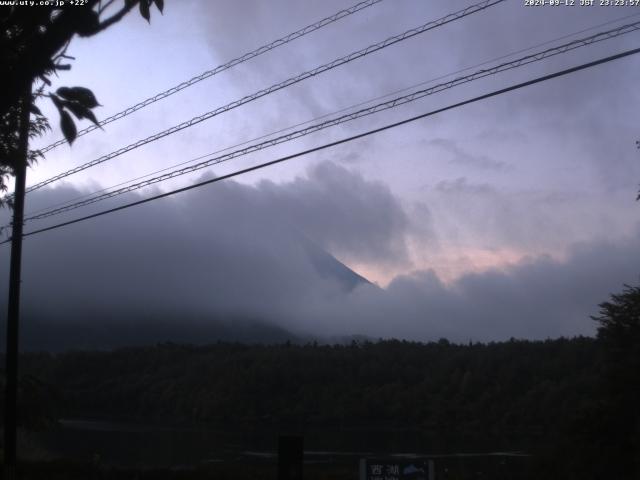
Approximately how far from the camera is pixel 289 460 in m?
13.1

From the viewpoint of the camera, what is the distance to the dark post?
1301cm

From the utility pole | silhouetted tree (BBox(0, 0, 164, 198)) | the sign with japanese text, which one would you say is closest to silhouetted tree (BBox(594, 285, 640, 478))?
the sign with japanese text

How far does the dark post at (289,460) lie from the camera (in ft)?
42.7

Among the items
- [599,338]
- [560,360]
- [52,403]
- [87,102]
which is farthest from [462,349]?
[87,102]

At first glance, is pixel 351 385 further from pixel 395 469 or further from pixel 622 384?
pixel 395 469

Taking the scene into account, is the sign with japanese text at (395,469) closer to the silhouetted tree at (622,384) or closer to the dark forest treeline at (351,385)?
the silhouetted tree at (622,384)

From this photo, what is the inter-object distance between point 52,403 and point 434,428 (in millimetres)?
50336

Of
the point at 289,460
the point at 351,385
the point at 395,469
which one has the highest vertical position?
the point at 351,385

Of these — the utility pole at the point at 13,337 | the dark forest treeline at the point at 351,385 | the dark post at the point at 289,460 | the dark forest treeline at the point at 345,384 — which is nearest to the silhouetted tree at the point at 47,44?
the dark post at the point at 289,460

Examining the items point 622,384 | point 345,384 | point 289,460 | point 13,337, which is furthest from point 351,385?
point 289,460

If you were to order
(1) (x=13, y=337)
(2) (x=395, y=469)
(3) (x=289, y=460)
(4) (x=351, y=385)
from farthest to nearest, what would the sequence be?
(4) (x=351, y=385), (1) (x=13, y=337), (3) (x=289, y=460), (2) (x=395, y=469)

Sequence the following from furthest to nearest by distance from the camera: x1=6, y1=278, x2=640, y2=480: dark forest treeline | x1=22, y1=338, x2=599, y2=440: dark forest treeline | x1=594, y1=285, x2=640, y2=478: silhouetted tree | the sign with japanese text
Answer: x1=22, y1=338, x2=599, y2=440: dark forest treeline → x1=6, y1=278, x2=640, y2=480: dark forest treeline → x1=594, y1=285, x2=640, y2=478: silhouetted tree → the sign with japanese text

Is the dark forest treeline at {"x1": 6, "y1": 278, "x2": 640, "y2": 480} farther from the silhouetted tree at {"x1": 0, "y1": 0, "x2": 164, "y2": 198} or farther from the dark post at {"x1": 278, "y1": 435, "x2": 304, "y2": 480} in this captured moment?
the silhouetted tree at {"x1": 0, "y1": 0, "x2": 164, "y2": 198}

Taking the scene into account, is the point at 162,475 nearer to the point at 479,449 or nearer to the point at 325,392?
the point at 479,449
